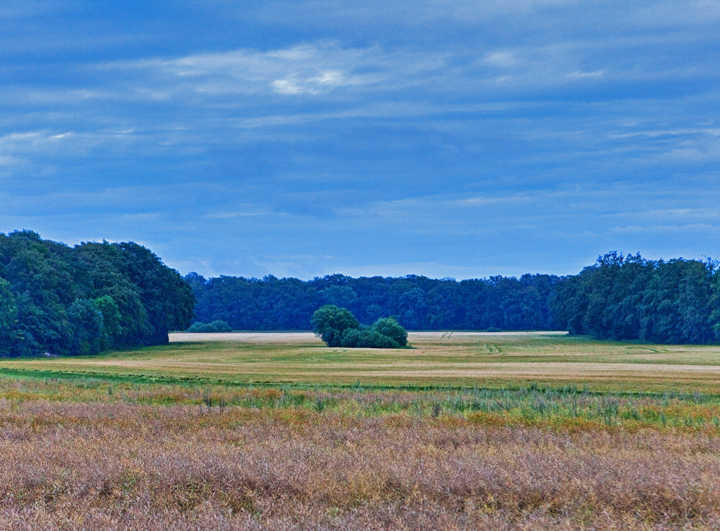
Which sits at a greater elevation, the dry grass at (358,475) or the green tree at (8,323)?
the green tree at (8,323)

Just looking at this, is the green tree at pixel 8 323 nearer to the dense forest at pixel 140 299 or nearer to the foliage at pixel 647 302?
the dense forest at pixel 140 299

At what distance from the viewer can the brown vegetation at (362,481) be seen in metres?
8.59

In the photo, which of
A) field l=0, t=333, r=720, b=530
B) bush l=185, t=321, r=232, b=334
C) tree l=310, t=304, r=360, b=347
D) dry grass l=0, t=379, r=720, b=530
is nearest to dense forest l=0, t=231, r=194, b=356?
tree l=310, t=304, r=360, b=347

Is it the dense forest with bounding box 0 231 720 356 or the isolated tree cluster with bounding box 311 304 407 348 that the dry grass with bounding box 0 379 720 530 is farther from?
the isolated tree cluster with bounding box 311 304 407 348

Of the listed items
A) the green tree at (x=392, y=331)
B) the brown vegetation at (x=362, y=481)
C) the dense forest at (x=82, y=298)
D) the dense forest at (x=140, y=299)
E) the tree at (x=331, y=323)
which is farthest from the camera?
the green tree at (x=392, y=331)

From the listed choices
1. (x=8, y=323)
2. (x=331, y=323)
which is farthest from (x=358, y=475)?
(x=331, y=323)

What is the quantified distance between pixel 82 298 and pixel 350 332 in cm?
3436

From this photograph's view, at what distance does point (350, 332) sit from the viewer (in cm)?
9931

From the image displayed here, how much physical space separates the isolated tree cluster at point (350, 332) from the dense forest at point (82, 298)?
989 inches

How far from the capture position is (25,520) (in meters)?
8.48

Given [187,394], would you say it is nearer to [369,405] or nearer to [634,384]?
[369,405]

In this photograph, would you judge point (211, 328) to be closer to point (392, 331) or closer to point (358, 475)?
point (392, 331)

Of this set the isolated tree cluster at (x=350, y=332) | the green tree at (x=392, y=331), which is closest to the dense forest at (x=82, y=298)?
the isolated tree cluster at (x=350, y=332)

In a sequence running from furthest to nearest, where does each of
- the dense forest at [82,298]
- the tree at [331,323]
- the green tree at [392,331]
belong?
the green tree at [392,331] → the tree at [331,323] → the dense forest at [82,298]
